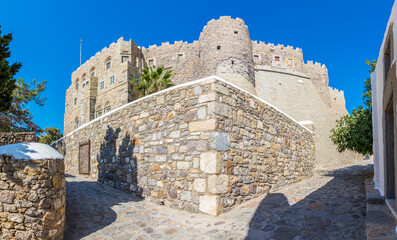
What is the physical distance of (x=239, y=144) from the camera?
607cm

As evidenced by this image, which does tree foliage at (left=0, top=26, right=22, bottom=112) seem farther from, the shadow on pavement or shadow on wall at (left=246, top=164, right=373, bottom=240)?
shadow on wall at (left=246, top=164, right=373, bottom=240)

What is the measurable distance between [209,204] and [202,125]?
1.63 metres

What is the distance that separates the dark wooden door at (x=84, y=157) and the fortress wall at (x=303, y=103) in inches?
746

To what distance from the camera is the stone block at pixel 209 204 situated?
5.22m

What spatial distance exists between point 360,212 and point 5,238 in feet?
19.6

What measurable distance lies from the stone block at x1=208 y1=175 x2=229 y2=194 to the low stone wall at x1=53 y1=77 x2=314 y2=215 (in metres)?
0.02

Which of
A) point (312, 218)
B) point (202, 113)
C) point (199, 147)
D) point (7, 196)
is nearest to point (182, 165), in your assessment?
point (199, 147)

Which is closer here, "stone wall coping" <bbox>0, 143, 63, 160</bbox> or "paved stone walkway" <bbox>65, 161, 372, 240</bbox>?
"stone wall coping" <bbox>0, 143, 63, 160</bbox>

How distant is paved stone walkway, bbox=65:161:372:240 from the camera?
4.43m

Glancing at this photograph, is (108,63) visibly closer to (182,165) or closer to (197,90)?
(197,90)

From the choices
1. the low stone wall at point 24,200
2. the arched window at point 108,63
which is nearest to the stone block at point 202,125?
the low stone wall at point 24,200

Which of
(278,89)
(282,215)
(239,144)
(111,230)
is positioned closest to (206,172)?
(239,144)

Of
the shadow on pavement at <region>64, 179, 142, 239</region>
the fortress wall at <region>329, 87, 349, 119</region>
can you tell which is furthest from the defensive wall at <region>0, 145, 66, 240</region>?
the fortress wall at <region>329, 87, 349, 119</region>

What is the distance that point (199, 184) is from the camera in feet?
18.0
